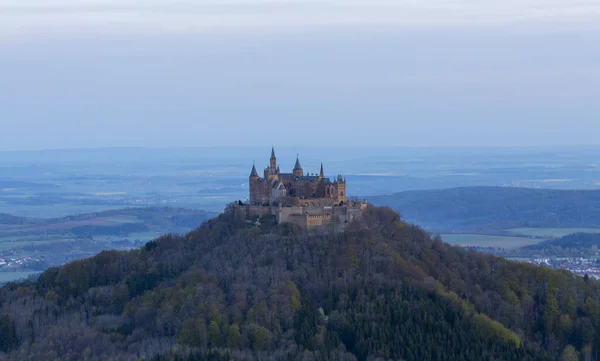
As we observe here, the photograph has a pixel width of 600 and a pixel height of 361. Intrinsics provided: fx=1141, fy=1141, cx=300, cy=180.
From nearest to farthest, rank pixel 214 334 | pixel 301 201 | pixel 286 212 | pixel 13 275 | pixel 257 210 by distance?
pixel 214 334, pixel 286 212, pixel 301 201, pixel 257 210, pixel 13 275

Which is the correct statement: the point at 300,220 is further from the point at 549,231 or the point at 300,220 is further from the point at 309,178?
the point at 549,231

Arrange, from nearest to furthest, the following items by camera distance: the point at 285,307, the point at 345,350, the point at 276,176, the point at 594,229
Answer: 1. the point at 345,350
2. the point at 285,307
3. the point at 276,176
4. the point at 594,229

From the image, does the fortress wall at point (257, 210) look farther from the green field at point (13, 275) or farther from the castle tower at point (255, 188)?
the green field at point (13, 275)

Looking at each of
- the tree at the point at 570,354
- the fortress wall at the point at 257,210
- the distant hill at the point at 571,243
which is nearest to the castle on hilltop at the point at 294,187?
the fortress wall at the point at 257,210

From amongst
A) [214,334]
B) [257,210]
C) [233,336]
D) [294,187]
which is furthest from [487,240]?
[214,334]

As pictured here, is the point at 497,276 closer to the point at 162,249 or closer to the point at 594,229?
the point at 162,249

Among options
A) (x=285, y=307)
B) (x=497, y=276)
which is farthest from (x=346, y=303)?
(x=497, y=276)
